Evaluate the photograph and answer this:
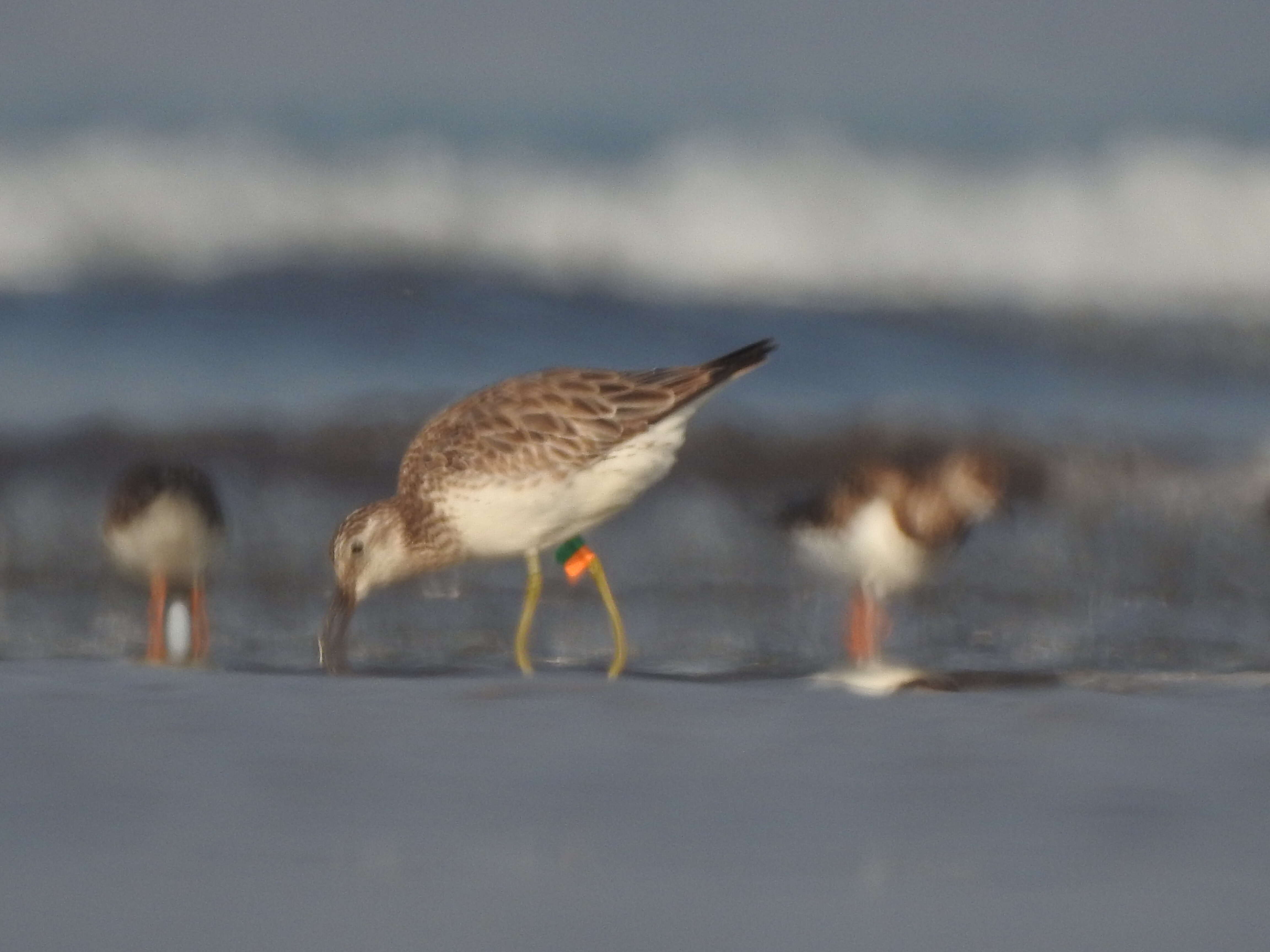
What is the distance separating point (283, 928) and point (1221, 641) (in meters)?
4.35

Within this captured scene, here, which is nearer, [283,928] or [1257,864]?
[283,928]

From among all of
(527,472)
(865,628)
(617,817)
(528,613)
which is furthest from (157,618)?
(617,817)

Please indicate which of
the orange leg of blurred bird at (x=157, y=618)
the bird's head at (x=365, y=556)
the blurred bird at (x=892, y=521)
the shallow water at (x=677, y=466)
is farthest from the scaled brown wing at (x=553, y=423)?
the blurred bird at (x=892, y=521)

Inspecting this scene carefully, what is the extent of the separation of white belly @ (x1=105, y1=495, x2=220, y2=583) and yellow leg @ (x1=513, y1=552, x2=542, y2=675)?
1283mm

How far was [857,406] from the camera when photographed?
10172 millimetres

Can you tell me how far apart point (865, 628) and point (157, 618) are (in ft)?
8.02

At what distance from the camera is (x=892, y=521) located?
24.6 ft

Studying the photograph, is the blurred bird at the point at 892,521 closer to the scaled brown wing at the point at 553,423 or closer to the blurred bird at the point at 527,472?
the blurred bird at the point at 527,472

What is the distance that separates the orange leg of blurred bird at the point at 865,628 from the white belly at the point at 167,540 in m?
2.47

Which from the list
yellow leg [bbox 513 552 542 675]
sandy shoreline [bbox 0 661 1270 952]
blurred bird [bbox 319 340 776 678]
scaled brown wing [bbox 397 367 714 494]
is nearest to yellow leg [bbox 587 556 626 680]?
blurred bird [bbox 319 340 776 678]

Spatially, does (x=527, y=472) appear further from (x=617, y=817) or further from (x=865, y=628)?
(x=617, y=817)

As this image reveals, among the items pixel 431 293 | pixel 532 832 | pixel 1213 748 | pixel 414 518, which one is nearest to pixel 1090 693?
pixel 1213 748

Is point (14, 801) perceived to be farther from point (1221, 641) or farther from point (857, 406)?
point (857, 406)

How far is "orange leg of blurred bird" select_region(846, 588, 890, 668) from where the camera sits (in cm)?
621
